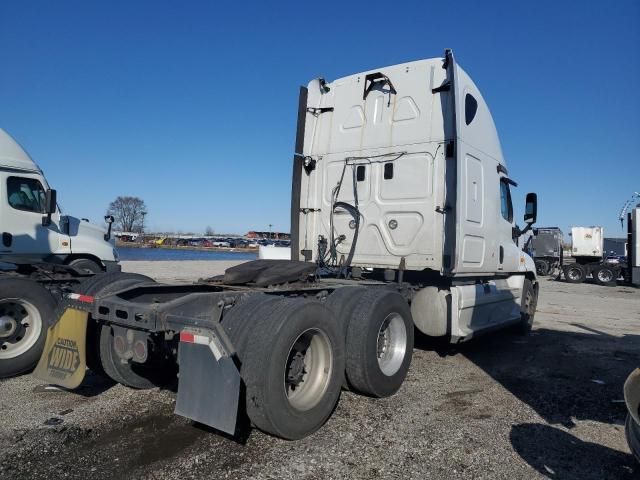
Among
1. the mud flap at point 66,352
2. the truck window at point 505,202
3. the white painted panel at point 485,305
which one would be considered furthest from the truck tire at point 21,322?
the truck window at point 505,202

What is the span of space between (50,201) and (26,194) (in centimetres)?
37

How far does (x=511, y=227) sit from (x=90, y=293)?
652 centimetres

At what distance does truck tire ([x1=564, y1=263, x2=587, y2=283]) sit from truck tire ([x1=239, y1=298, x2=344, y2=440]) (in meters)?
26.6

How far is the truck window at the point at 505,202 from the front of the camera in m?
7.55

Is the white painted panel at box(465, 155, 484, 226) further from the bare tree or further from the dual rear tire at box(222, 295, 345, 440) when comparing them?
the bare tree

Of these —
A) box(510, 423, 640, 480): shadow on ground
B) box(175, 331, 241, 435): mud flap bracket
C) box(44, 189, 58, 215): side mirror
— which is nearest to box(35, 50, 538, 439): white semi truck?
box(175, 331, 241, 435): mud flap bracket

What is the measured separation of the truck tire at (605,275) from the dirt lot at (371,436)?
76.2 ft

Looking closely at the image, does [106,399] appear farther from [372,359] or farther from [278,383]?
[372,359]

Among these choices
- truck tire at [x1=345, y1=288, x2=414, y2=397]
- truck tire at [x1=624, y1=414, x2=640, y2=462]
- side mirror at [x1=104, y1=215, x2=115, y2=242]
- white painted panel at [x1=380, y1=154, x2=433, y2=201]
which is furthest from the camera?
side mirror at [x1=104, y1=215, x2=115, y2=242]

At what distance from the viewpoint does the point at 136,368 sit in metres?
4.45

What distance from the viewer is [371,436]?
148 inches

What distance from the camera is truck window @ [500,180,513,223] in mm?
7551

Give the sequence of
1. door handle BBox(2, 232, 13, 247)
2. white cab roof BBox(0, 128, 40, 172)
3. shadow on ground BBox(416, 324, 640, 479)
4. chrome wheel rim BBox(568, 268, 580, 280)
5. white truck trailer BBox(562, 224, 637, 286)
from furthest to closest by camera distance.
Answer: chrome wheel rim BBox(568, 268, 580, 280) → white truck trailer BBox(562, 224, 637, 286) → white cab roof BBox(0, 128, 40, 172) → door handle BBox(2, 232, 13, 247) → shadow on ground BBox(416, 324, 640, 479)

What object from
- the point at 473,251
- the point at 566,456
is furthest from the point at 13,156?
the point at 566,456
